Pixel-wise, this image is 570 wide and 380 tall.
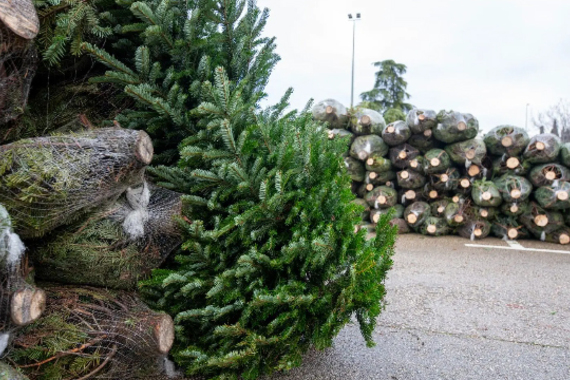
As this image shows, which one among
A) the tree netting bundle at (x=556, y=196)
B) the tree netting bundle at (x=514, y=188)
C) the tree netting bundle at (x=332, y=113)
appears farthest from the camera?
the tree netting bundle at (x=332, y=113)

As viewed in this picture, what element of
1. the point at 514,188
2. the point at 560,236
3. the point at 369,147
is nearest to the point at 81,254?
the point at 369,147

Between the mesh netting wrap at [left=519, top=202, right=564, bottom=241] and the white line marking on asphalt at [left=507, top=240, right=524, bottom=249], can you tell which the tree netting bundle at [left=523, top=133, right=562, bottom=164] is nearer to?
the mesh netting wrap at [left=519, top=202, right=564, bottom=241]

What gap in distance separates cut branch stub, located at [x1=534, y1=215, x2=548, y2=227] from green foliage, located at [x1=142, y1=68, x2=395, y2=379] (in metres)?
4.81

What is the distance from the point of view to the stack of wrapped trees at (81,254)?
1.54 metres

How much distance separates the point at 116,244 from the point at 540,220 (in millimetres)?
5869

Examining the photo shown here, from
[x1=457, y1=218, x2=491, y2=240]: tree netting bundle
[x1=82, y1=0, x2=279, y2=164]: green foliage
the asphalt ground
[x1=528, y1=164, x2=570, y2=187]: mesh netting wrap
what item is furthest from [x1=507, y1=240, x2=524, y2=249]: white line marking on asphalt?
[x1=82, y1=0, x2=279, y2=164]: green foliage

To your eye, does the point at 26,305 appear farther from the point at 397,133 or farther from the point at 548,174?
the point at 548,174

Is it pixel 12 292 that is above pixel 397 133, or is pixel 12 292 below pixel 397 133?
below

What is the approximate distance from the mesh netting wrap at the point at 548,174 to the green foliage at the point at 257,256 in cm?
480

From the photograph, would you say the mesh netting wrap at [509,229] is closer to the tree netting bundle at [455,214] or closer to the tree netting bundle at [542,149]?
the tree netting bundle at [455,214]

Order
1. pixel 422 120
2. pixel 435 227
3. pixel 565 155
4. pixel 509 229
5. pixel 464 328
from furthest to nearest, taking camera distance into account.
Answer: pixel 435 227
pixel 422 120
pixel 509 229
pixel 565 155
pixel 464 328

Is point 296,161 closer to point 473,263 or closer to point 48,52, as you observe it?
point 48,52

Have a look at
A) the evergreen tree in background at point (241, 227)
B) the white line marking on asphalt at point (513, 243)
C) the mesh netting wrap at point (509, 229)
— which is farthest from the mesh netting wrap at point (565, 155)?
the evergreen tree in background at point (241, 227)

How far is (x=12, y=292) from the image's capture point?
1.46 metres
